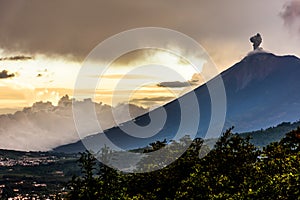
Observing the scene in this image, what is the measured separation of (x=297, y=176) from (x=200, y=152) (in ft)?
62.4

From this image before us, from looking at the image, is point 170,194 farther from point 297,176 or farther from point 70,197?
point 297,176

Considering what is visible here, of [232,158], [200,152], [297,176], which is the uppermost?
[200,152]

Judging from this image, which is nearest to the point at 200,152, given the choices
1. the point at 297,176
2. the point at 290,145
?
the point at 290,145

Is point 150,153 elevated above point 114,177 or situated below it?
A: above

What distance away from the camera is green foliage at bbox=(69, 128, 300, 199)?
31.6 m

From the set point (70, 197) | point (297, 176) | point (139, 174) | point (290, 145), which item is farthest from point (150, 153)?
point (297, 176)

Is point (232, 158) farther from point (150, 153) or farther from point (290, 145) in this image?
point (150, 153)

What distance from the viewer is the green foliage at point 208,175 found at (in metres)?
31.6

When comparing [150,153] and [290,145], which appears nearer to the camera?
[290,145]

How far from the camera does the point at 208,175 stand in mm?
36719

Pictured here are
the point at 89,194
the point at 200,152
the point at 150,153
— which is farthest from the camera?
the point at 150,153

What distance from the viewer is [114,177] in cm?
4647

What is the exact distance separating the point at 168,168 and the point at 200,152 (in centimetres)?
477

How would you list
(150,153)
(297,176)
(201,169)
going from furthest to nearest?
(150,153)
(201,169)
(297,176)
